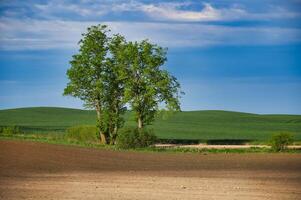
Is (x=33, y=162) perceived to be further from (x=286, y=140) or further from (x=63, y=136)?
(x=63, y=136)

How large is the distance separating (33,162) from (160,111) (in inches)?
809

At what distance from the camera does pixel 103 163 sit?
122 feet

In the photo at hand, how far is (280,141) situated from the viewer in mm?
49188

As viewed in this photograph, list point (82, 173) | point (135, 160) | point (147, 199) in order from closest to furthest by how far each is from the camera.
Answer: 1. point (147, 199)
2. point (82, 173)
3. point (135, 160)

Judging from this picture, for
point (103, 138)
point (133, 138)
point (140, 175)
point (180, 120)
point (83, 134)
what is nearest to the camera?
point (140, 175)

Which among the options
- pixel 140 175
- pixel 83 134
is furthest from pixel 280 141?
pixel 140 175

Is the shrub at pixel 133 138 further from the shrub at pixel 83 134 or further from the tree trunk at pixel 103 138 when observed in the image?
the shrub at pixel 83 134

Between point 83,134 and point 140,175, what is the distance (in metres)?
32.6

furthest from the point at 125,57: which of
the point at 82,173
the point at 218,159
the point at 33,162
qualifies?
the point at 82,173

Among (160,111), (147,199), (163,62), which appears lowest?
(147,199)

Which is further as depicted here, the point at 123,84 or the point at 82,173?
the point at 123,84

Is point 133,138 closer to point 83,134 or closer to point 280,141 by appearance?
point 280,141

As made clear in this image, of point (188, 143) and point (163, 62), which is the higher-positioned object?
point (163, 62)

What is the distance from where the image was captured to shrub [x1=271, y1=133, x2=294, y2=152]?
4900 centimetres
